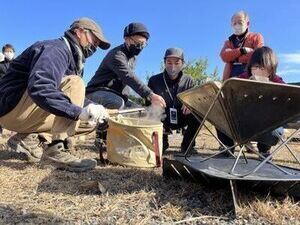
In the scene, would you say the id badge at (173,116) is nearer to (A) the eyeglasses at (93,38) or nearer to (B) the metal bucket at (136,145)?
(B) the metal bucket at (136,145)

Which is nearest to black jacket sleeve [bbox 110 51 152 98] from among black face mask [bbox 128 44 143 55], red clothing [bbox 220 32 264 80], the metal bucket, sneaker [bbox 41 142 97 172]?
black face mask [bbox 128 44 143 55]

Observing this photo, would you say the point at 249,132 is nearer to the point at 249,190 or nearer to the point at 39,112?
the point at 249,190

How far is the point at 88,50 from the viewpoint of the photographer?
356cm

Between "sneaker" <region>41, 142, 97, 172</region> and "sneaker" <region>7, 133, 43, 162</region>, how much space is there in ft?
1.07

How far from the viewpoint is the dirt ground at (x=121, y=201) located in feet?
7.54

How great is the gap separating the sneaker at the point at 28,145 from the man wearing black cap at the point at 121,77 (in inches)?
27.0

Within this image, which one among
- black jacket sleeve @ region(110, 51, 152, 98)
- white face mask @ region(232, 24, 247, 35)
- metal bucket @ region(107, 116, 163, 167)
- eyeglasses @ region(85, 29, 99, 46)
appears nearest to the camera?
eyeglasses @ region(85, 29, 99, 46)

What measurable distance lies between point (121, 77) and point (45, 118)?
1.24 metres

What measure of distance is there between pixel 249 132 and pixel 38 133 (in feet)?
6.64

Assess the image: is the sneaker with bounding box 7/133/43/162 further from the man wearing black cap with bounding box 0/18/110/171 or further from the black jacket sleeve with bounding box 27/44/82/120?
the black jacket sleeve with bounding box 27/44/82/120

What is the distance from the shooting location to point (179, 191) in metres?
2.78

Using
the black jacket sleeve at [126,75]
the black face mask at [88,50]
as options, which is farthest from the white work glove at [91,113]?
the black jacket sleeve at [126,75]

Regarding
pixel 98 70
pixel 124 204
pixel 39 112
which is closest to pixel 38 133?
pixel 39 112

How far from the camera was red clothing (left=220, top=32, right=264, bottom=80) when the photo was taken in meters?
5.00
